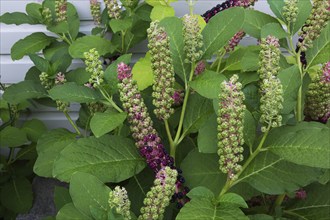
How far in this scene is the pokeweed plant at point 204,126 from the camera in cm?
99

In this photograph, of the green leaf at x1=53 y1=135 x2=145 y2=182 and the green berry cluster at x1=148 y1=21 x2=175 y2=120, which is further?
the green leaf at x1=53 y1=135 x2=145 y2=182

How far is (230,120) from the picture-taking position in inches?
36.7

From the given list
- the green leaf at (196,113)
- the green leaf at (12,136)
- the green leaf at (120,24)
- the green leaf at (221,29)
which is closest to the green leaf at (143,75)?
the green leaf at (120,24)

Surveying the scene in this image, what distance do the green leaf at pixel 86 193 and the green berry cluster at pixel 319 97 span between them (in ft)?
1.91

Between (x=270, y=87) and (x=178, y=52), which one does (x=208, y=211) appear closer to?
(x=270, y=87)

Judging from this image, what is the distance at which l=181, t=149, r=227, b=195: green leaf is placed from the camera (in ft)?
4.07

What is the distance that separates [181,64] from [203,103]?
0.44 feet

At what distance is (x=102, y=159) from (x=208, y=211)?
12.5 inches

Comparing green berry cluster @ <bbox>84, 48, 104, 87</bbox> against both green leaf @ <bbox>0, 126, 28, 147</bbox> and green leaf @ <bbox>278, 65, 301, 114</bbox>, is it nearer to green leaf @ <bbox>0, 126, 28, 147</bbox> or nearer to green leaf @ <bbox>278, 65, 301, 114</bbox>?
green leaf @ <bbox>278, 65, 301, 114</bbox>

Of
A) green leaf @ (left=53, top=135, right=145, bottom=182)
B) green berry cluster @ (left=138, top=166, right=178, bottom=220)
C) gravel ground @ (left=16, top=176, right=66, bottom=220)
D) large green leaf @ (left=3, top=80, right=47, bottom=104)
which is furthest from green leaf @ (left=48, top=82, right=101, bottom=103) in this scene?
gravel ground @ (left=16, top=176, right=66, bottom=220)

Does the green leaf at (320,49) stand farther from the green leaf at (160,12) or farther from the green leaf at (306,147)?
the green leaf at (160,12)

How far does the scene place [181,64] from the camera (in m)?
1.25

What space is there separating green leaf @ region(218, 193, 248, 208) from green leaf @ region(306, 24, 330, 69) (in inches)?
19.0

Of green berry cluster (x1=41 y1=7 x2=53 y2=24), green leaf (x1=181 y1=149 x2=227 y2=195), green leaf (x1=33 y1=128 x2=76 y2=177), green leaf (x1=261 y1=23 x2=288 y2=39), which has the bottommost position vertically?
green leaf (x1=33 y1=128 x2=76 y2=177)
